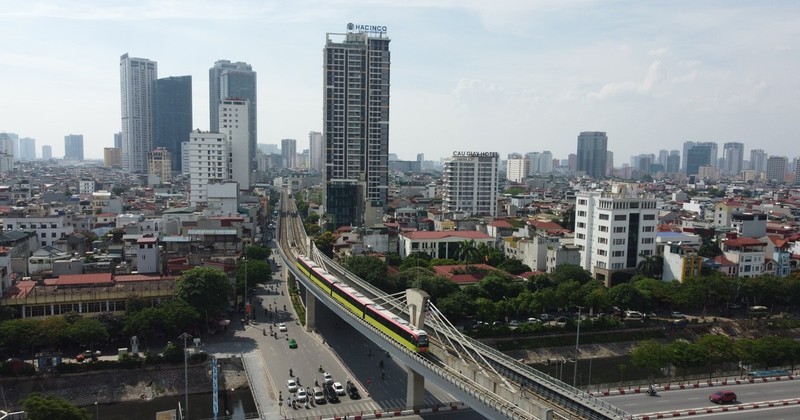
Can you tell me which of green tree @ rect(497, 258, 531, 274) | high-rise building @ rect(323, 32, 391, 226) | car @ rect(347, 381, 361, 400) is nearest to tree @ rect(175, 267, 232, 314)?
car @ rect(347, 381, 361, 400)

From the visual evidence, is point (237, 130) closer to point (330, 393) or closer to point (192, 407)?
point (192, 407)

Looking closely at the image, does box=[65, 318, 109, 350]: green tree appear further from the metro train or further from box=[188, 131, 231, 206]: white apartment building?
box=[188, 131, 231, 206]: white apartment building

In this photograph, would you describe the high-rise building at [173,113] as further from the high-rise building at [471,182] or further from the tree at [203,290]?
the tree at [203,290]

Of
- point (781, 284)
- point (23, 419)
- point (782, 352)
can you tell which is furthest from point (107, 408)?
point (781, 284)

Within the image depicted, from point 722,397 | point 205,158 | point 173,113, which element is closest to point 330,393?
point 722,397

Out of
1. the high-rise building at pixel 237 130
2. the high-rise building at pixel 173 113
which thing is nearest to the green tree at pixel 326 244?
the high-rise building at pixel 237 130
